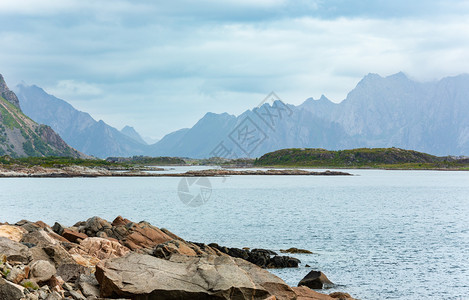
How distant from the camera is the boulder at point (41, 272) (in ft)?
55.6

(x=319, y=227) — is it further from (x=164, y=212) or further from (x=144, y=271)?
(x=144, y=271)

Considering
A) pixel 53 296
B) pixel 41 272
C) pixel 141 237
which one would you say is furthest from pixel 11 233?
pixel 53 296

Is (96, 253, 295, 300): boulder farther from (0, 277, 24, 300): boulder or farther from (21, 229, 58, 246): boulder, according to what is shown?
(21, 229, 58, 246): boulder

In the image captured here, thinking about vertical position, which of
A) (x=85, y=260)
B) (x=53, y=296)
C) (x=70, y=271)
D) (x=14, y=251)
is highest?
(x=14, y=251)

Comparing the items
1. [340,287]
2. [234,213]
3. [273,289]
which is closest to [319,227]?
[234,213]

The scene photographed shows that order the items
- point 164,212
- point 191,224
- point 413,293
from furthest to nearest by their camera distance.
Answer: point 164,212, point 191,224, point 413,293

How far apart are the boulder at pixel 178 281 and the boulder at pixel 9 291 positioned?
136 inches

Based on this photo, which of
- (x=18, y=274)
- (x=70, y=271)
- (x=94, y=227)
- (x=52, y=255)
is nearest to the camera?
(x=18, y=274)

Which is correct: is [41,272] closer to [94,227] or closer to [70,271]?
[70,271]

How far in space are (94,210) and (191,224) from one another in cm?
2881

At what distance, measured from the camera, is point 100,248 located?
2700 centimetres

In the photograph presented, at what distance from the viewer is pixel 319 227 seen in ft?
196

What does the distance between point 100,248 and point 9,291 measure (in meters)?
12.4

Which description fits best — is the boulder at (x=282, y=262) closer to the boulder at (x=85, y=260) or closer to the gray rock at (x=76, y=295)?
the boulder at (x=85, y=260)
